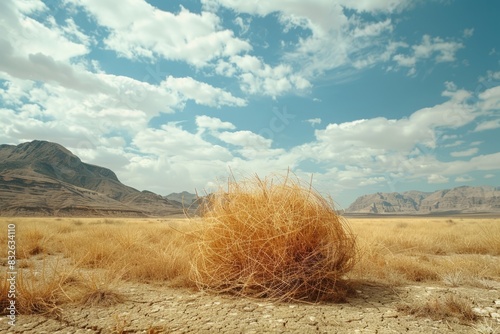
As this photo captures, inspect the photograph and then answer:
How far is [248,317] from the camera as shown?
2959mm

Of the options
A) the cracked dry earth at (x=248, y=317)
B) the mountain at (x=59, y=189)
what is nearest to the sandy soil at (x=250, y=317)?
the cracked dry earth at (x=248, y=317)

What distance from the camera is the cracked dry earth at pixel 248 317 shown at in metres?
2.70

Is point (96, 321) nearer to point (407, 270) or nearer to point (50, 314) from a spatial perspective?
point (50, 314)

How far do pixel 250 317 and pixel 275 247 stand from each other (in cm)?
87

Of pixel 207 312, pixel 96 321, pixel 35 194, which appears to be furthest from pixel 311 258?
pixel 35 194

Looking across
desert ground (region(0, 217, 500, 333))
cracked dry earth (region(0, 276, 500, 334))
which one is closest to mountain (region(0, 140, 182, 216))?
desert ground (region(0, 217, 500, 333))

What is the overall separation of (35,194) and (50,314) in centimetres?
9652

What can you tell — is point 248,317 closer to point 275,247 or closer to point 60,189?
point 275,247

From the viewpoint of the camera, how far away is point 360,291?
4.01 meters

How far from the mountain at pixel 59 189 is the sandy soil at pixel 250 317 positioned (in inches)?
2051

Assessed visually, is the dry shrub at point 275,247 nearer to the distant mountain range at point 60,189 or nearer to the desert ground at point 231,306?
the desert ground at point 231,306

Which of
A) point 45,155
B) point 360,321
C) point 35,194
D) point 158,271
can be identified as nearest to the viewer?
point 360,321

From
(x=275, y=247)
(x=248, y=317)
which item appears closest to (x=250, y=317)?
(x=248, y=317)

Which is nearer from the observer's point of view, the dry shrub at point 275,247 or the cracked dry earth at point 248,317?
the cracked dry earth at point 248,317
